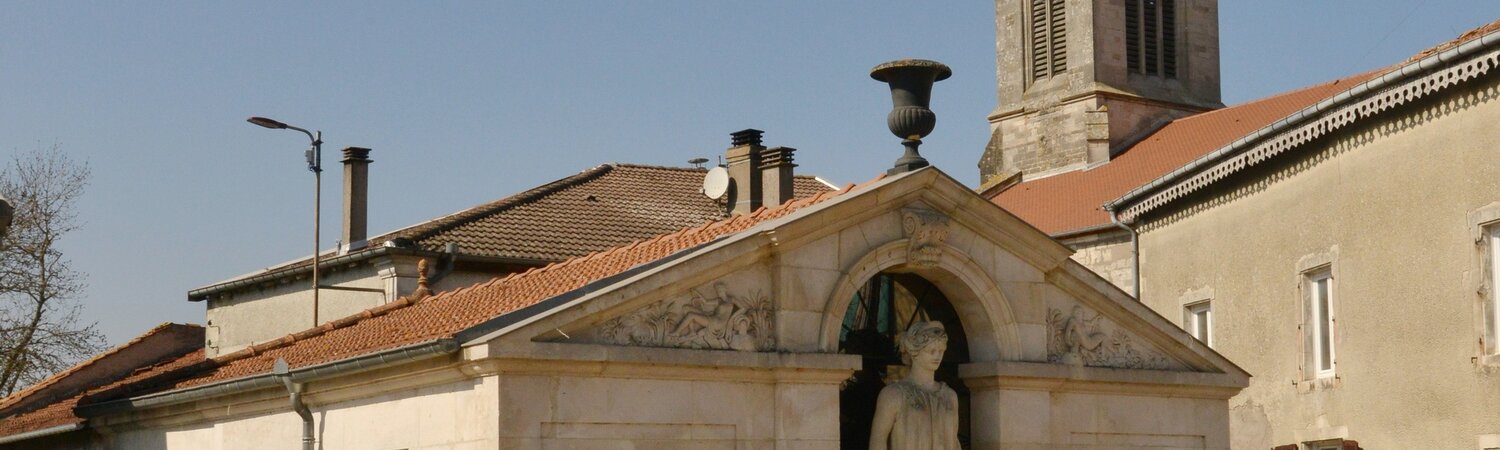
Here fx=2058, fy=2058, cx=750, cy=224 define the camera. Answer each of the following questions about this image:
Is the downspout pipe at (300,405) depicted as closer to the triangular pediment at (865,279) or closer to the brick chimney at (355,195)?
the triangular pediment at (865,279)

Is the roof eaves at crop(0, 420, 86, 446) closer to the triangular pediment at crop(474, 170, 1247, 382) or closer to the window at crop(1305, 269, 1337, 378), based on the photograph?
the triangular pediment at crop(474, 170, 1247, 382)

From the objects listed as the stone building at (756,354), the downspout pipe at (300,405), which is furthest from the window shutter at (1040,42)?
the downspout pipe at (300,405)

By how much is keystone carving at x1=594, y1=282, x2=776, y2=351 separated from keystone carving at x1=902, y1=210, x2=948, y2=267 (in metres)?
1.35

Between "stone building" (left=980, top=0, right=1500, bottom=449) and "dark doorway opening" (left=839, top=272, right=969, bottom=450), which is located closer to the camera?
"dark doorway opening" (left=839, top=272, right=969, bottom=450)

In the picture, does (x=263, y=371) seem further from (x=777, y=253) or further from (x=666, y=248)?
(x=777, y=253)

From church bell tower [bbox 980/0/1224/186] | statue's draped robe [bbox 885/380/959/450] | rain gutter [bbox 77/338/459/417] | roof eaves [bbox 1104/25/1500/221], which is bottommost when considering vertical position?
statue's draped robe [bbox 885/380/959/450]

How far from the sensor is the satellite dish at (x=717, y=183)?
26161 millimetres

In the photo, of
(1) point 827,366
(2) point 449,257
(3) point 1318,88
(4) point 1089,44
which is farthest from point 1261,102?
(1) point 827,366

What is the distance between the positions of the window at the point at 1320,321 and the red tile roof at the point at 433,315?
835 centimetres

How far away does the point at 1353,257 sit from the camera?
2247 cm

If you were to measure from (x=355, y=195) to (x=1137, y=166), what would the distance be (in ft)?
56.6

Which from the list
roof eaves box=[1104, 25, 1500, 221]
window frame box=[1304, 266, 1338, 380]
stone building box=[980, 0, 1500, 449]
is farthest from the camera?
window frame box=[1304, 266, 1338, 380]

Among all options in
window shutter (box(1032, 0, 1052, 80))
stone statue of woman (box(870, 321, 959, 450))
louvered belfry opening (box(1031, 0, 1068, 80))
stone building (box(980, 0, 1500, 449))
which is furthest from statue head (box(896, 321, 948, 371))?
window shutter (box(1032, 0, 1052, 80))

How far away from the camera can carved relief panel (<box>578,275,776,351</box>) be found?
1470cm
